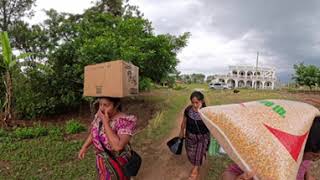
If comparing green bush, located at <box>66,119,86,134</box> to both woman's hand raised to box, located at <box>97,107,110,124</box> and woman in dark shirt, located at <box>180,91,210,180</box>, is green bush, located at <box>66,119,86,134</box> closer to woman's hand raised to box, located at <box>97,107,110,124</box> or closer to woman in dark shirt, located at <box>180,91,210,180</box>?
woman in dark shirt, located at <box>180,91,210,180</box>

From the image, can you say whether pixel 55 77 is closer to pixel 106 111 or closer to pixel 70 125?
pixel 70 125

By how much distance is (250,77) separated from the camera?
4916 centimetres

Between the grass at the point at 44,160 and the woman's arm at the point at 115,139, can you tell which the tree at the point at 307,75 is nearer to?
the grass at the point at 44,160

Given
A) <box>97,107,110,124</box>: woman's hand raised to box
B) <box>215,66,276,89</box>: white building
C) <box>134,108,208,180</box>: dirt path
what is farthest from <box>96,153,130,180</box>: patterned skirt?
<box>215,66,276,89</box>: white building

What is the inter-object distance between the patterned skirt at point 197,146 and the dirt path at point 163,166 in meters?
0.68

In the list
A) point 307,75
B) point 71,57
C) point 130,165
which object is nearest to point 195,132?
point 130,165

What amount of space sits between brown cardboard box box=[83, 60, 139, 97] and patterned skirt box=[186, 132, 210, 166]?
88.7 inches

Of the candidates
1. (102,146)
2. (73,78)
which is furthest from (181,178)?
(73,78)

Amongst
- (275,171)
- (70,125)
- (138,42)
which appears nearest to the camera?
(275,171)

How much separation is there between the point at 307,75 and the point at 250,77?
65.6 ft

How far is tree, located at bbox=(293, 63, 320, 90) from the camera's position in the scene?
28628 millimetres

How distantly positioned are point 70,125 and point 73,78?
264cm

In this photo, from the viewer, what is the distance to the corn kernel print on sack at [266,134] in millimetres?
1803

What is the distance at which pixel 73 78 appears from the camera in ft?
36.6
